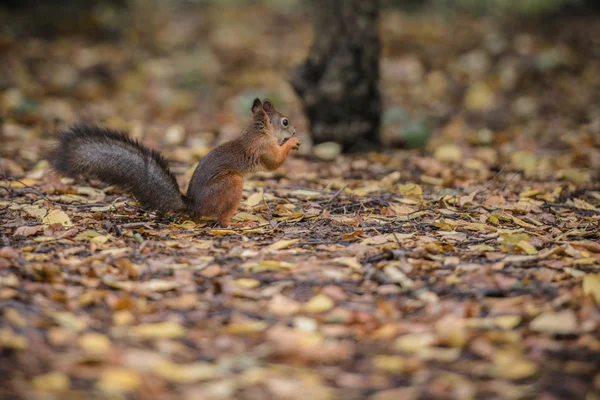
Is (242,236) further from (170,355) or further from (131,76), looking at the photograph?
(131,76)

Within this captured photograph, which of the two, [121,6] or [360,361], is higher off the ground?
[121,6]

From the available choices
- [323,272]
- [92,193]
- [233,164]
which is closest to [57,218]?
[92,193]

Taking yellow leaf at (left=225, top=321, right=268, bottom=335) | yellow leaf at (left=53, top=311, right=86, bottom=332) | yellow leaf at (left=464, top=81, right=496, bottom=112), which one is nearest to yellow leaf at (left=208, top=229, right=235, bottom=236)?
yellow leaf at (left=225, top=321, right=268, bottom=335)

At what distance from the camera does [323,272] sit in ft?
11.2

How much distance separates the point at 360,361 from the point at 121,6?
963 centimetres

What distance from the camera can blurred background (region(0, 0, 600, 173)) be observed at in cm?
754

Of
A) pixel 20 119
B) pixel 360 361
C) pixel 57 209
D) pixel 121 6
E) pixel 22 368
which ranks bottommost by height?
pixel 360 361

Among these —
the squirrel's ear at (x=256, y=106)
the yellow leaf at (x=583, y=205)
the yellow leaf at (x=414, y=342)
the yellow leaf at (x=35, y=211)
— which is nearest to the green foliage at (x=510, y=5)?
the yellow leaf at (x=583, y=205)

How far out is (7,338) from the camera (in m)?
2.59

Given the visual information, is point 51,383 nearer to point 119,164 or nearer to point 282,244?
point 282,244

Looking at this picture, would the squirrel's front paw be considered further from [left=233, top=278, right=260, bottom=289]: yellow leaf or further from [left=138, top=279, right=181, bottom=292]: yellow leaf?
[left=138, top=279, right=181, bottom=292]: yellow leaf

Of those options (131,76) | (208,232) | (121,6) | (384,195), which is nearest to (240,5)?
(121,6)

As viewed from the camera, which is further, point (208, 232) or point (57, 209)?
point (57, 209)

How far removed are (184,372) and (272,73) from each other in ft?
25.5
